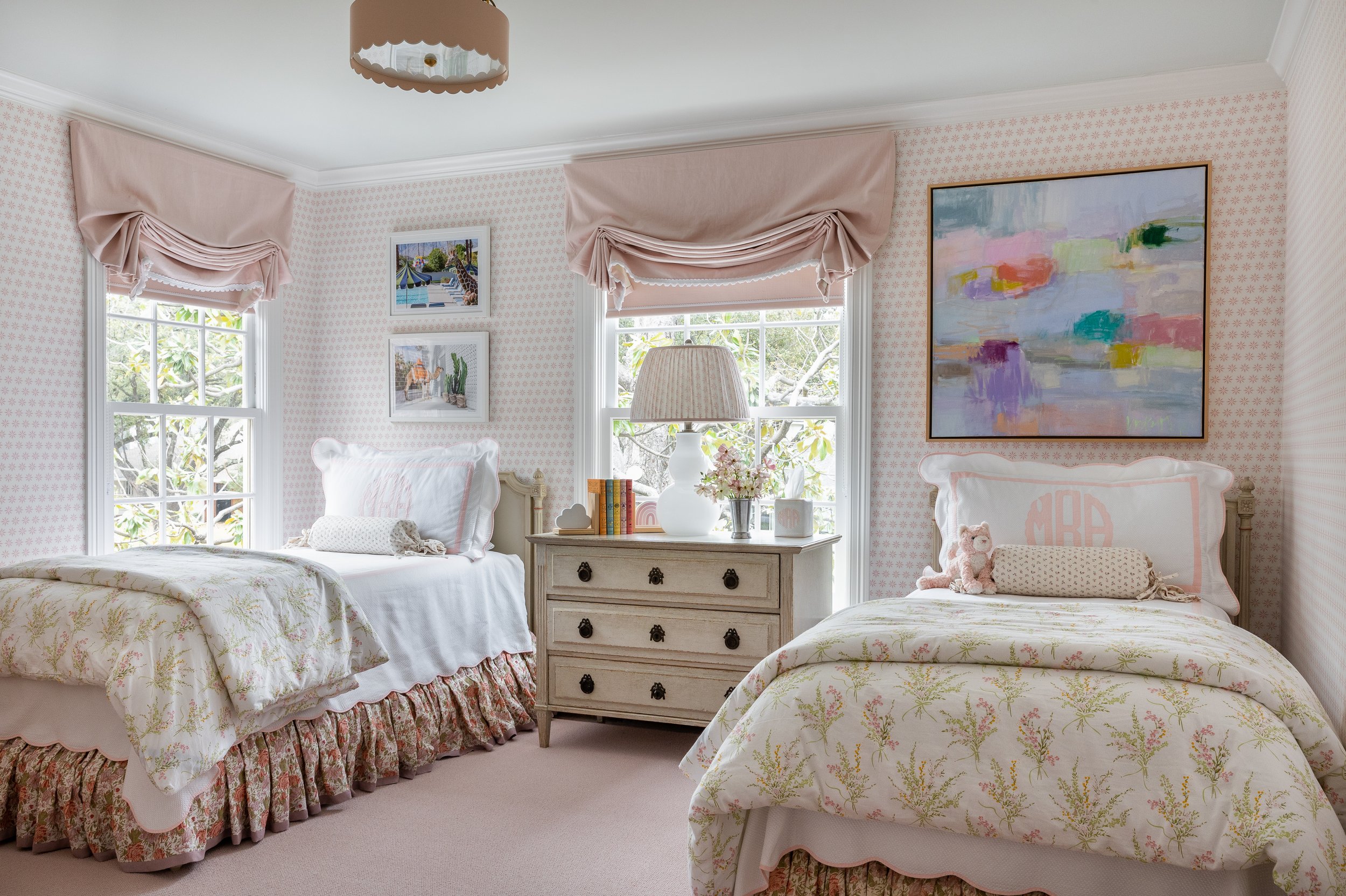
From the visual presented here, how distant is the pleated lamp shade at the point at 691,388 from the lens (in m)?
3.59

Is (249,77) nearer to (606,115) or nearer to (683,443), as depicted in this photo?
(606,115)

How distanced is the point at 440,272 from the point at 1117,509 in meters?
3.04

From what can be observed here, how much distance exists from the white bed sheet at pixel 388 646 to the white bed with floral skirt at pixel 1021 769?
1511mm

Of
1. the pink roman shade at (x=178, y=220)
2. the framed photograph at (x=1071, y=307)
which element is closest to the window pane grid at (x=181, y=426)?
the pink roman shade at (x=178, y=220)

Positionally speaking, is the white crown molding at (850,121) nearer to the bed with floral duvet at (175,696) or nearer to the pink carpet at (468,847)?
the bed with floral duvet at (175,696)

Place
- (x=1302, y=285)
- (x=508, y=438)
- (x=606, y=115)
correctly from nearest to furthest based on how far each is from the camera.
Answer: (x=1302, y=285)
(x=606, y=115)
(x=508, y=438)

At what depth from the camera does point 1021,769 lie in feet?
5.93

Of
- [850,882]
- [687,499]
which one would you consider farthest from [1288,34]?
[850,882]

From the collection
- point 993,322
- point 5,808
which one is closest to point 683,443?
point 993,322

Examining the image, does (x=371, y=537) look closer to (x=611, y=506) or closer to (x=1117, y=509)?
(x=611, y=506)

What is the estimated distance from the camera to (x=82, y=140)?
370 cm

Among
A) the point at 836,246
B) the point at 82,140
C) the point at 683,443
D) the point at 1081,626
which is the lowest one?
the point at 1081,626

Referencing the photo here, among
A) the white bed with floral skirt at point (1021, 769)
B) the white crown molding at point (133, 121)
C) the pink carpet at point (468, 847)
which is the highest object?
the white crown molding at point (133, 121)

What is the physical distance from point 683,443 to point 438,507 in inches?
41.6
